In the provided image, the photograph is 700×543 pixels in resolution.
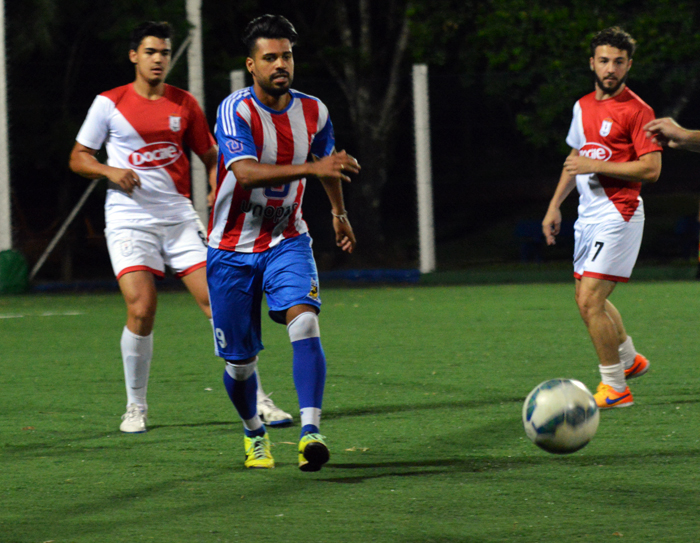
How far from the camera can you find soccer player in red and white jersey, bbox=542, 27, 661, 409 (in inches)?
252

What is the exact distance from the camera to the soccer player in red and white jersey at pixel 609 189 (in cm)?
639

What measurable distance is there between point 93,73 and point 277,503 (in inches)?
576

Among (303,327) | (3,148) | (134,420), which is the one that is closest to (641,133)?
(303,327)

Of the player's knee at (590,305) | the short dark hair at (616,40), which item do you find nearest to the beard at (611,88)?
the short dark hair at (616,40)

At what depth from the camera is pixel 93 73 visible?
17922mm

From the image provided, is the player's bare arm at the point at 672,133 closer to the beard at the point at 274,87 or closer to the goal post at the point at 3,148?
the beard at the point at 274,87

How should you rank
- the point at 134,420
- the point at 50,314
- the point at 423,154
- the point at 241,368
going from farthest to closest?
the point at 423,154 < the point at 50,314 < the point at 134,420 < the point at 241,368

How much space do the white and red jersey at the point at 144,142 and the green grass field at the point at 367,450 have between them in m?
1.20

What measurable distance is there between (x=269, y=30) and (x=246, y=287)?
3.75 ft

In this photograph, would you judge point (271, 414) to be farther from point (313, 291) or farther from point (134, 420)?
point (313, 291)

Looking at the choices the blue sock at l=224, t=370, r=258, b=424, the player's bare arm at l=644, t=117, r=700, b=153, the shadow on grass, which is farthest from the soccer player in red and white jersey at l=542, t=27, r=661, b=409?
the blue sock at l=224, t=370, r=258, b=424

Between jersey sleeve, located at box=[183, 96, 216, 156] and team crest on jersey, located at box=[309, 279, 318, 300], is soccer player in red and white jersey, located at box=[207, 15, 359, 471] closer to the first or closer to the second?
team crest on jersey, located at box=[309, 279, 318, 300]

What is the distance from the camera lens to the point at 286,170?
4.71m

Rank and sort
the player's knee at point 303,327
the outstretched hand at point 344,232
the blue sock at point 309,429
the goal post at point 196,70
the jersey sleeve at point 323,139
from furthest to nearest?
the goal post at point 196,70 < the outstretched hand at point 344,232 < the jersey sleeve at point 323,139 < the player's knee at point 303,327 < the blue sock at point 309,429
